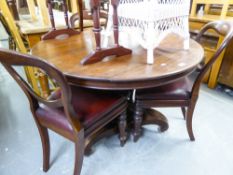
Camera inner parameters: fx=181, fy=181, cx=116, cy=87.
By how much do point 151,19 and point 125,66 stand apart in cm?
26

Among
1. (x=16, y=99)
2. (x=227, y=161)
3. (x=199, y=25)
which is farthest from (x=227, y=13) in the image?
(x=16, y=99)

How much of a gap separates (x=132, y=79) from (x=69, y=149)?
93 centimetres

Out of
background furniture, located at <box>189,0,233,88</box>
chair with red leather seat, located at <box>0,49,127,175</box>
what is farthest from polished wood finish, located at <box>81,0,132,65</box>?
background furniture, located at <box>189,0,233,88</box>

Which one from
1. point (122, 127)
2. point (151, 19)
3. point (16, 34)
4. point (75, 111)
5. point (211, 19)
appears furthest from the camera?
point (211, 19)

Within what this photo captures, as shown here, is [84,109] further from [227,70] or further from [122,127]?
[227,70]

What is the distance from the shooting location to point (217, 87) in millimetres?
2283

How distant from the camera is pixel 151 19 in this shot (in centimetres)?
90

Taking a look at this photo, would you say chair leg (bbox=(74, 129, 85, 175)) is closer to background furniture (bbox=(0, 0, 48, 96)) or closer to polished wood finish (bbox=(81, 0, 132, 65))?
polished wood finish (bbox=(81, 0, 132, 65))

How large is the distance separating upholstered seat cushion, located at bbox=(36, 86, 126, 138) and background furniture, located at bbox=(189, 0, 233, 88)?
152 cm

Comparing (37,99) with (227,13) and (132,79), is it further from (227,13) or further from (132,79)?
(227,13)

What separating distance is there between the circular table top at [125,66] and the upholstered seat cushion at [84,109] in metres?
0.19

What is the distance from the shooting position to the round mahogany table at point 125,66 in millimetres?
866

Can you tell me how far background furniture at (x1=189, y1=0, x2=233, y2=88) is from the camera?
203cm

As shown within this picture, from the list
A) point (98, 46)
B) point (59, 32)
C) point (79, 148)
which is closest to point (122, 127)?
point (79, 148)
